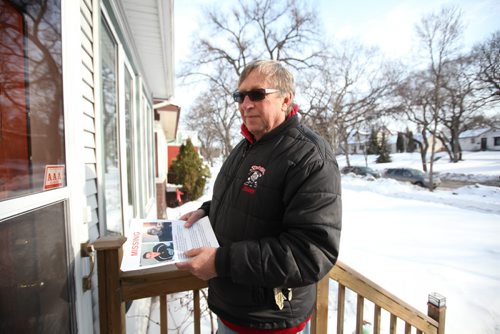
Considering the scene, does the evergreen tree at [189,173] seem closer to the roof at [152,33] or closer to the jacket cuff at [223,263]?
the roof at [152,33]

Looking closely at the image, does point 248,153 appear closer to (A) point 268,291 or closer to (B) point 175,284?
(A) point 268,291

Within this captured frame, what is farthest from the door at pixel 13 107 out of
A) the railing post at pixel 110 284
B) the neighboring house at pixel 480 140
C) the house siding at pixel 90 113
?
the neighboring house at pixel 480 140

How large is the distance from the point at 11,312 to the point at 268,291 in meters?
1.04

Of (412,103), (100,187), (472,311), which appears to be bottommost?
(472,311)

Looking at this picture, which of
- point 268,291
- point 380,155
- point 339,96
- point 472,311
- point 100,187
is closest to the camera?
point 268,291

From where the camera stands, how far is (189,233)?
1.24 m

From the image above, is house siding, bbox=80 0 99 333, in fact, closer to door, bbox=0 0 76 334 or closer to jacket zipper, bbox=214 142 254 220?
door, bbox=0 0 76 334

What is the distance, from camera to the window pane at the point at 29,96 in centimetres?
101

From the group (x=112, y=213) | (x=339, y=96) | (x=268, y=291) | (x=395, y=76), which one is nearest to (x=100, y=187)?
(x=112, y=213)

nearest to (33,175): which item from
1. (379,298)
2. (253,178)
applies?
(253,178)

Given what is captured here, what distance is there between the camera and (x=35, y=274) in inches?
47.1

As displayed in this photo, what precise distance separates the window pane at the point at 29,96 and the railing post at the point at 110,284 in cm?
40

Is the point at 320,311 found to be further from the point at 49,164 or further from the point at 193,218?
the point at 49,164

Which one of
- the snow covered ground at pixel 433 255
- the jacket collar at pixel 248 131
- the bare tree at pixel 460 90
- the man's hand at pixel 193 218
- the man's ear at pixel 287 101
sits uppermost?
the bare tree at pixel 460 90
